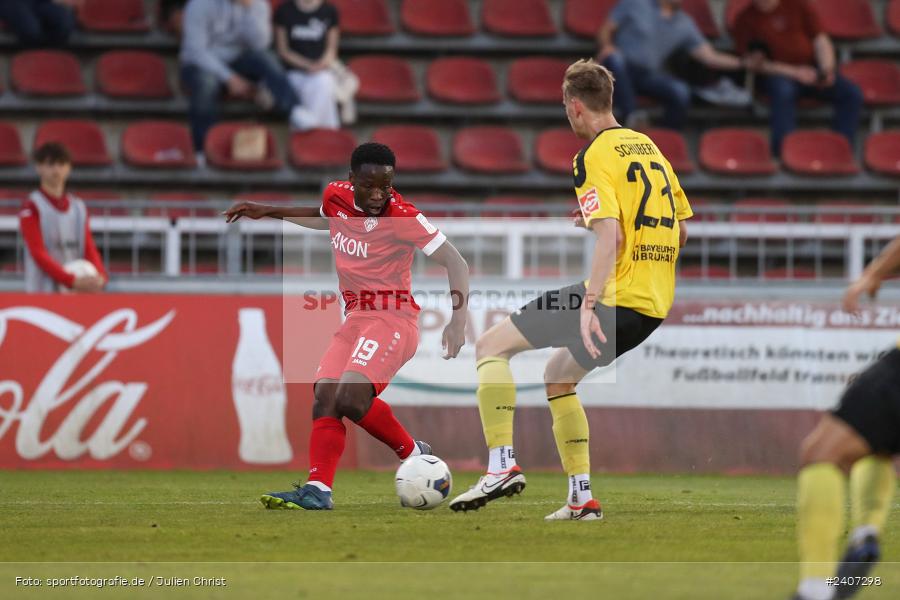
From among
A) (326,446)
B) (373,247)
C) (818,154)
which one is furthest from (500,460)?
(818,154)

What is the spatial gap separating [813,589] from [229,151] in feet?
40.3

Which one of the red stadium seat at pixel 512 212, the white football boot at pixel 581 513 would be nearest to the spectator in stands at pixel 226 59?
the red stadium seat at pixel 512 212

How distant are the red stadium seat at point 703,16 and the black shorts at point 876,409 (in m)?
13.6

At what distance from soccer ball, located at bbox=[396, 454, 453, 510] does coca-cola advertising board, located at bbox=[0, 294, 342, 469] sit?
419 centimetres

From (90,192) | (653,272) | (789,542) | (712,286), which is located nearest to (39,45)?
(90,192)

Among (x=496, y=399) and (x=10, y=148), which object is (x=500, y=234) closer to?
(x=496, y=399)

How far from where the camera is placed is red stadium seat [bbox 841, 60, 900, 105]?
57.9 ft

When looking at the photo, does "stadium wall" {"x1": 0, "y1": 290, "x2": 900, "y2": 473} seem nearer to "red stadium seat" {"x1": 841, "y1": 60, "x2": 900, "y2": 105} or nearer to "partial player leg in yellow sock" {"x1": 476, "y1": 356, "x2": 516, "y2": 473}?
"partial player leg in yellow sock" {"x1": 476, "y1": 356, "x2": 516, "y2": 473}

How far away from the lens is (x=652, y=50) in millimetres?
16594

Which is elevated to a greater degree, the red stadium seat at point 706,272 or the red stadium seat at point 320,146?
the red stadium seat at point 320,146

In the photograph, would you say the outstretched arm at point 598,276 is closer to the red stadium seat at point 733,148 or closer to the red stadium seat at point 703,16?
the red stadium seat at point 733,148

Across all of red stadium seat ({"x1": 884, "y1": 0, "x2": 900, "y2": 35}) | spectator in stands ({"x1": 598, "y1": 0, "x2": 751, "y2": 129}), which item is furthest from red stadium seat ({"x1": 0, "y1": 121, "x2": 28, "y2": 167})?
red stadium seat ({"x1": 884, "y1": 0, "x2": 900, "y2": 35})

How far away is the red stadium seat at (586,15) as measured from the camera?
17.9 metres

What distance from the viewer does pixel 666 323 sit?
1254 cm
